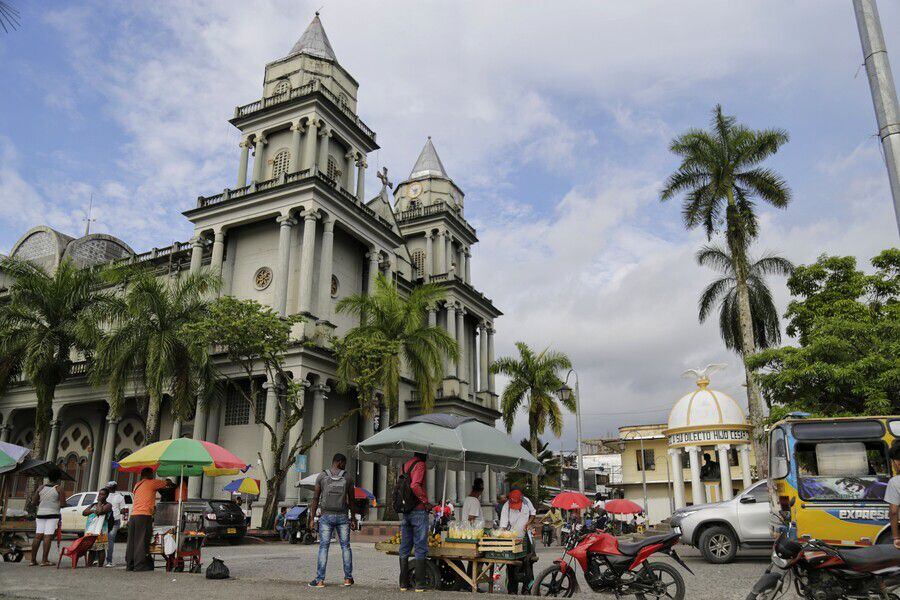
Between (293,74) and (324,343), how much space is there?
15.1 meters

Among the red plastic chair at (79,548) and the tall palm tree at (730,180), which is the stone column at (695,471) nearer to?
the tall palm tree at (730,180)

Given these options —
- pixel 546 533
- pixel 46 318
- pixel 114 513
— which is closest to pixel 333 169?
pixel 46 318

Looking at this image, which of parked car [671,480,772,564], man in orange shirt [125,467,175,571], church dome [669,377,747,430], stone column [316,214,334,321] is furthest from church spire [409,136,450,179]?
man in orange shirt [125,467,175,571]

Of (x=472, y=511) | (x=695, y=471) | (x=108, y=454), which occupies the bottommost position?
(x=472, y=511)

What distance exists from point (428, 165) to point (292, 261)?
65.4 feet

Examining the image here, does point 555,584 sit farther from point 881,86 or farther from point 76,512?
point 76,512

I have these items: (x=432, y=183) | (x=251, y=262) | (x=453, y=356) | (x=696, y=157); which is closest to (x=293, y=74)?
(x=251, y=262)

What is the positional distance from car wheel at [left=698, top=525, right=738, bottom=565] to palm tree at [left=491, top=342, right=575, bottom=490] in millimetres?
22106

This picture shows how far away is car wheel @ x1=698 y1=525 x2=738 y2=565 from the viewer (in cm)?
1495

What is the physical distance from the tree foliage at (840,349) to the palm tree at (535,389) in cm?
1613

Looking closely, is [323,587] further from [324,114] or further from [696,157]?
[324,114]

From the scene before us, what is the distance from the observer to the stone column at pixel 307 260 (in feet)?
97.2

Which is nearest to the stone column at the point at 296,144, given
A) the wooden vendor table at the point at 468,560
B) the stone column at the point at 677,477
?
the stone column at the point at 677,477

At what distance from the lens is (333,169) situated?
35.3 m
